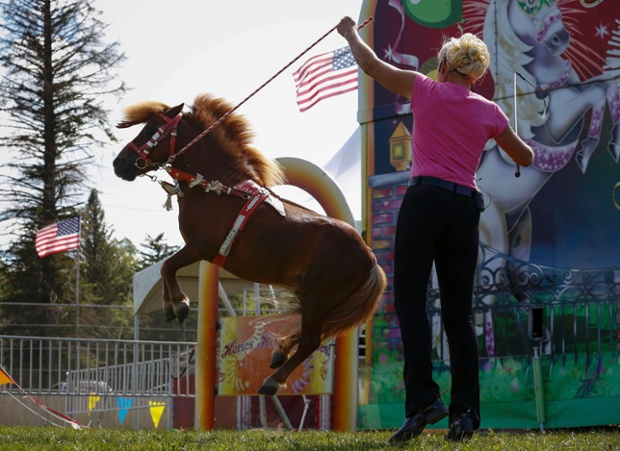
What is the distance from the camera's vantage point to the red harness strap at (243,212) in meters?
6.07

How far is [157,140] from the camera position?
643cm

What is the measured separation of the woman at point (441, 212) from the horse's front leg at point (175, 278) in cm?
178

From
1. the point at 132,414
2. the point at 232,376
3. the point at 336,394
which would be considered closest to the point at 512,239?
the point at 336,394

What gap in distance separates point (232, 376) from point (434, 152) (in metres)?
6.42

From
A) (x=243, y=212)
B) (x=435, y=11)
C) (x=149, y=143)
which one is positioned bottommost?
(x=243, y=212)

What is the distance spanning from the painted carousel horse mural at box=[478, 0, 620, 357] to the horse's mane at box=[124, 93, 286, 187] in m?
3.41

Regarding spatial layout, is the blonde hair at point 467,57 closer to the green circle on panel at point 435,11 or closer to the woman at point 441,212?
the woman at point 441,212

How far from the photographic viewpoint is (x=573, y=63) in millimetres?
8961

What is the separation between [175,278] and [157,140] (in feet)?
3.42

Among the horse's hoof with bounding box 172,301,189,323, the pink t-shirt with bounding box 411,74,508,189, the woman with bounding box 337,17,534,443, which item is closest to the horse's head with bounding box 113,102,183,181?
the horse's hoof with bounding box 172,301,189,323

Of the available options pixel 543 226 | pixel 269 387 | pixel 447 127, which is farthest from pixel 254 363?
pixel 447 127

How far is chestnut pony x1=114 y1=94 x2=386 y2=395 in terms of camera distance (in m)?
6.09

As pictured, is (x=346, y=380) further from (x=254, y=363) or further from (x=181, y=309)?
(x=181, y=309)

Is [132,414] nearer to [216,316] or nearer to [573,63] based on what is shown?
[216,316]
